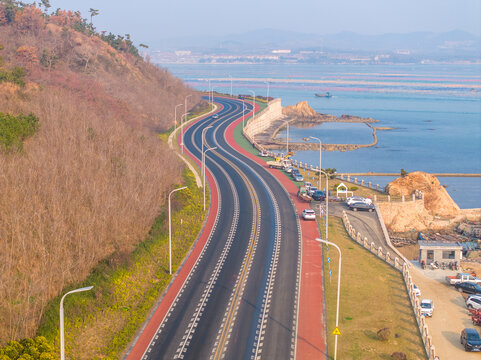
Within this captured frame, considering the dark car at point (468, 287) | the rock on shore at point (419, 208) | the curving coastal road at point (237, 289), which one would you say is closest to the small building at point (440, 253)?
the dark car at point (468, 287)

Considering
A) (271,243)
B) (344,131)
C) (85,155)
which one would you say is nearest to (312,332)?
(271,243)

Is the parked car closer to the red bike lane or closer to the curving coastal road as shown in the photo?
the red bike lane

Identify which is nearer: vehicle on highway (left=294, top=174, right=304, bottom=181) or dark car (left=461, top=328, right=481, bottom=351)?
dark car (left=461, top=328, right=481, bottom=351)

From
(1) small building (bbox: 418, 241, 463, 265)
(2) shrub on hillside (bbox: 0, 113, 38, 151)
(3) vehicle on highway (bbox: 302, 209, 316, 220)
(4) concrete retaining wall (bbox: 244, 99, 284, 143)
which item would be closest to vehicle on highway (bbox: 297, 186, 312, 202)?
(3) vehicle on highway (bbox: 302, 209, 316, 220)

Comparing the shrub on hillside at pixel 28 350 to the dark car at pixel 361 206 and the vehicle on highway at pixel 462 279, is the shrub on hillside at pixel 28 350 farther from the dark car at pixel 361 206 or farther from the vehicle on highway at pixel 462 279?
the dark car at pixel 361 206

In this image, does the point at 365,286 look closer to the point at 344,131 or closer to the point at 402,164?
the point at 402,164

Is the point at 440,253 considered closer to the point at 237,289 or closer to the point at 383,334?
the point at 383,334
